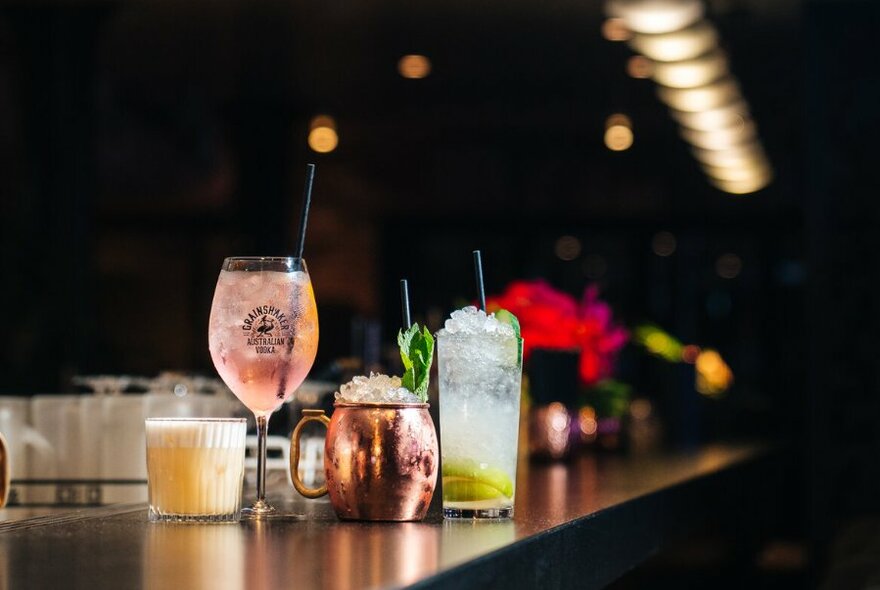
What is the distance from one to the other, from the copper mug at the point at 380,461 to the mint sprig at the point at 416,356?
54 mm

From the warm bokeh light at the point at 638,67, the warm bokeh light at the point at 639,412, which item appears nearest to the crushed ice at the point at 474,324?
the warm bokeh light at the point at 639,412

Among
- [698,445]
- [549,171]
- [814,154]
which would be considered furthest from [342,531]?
[549,171]

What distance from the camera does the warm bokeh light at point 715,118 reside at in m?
7.67

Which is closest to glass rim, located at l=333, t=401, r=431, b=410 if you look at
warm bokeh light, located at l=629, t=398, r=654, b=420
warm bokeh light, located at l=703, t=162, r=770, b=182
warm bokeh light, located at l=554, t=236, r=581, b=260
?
warm bokeh light, located at l=629, t=398, r=654, b=420

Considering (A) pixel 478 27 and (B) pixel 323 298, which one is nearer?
(A) pixel 478 27

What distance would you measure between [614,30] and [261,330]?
21.2 feet

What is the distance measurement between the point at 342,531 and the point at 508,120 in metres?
10.4

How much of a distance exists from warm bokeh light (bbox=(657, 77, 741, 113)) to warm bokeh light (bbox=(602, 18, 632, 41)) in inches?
15.8

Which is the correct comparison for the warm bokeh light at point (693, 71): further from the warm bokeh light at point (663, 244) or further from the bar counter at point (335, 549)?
the warm bokeh light at point (663, 244)

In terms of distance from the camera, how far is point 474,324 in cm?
142

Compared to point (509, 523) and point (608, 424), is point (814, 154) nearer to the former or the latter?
point (608, 424)

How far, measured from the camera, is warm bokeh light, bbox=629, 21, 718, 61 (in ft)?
18.9

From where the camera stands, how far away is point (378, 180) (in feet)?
43.3

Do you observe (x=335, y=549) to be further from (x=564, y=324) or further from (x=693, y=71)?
(x=693, y=71)
